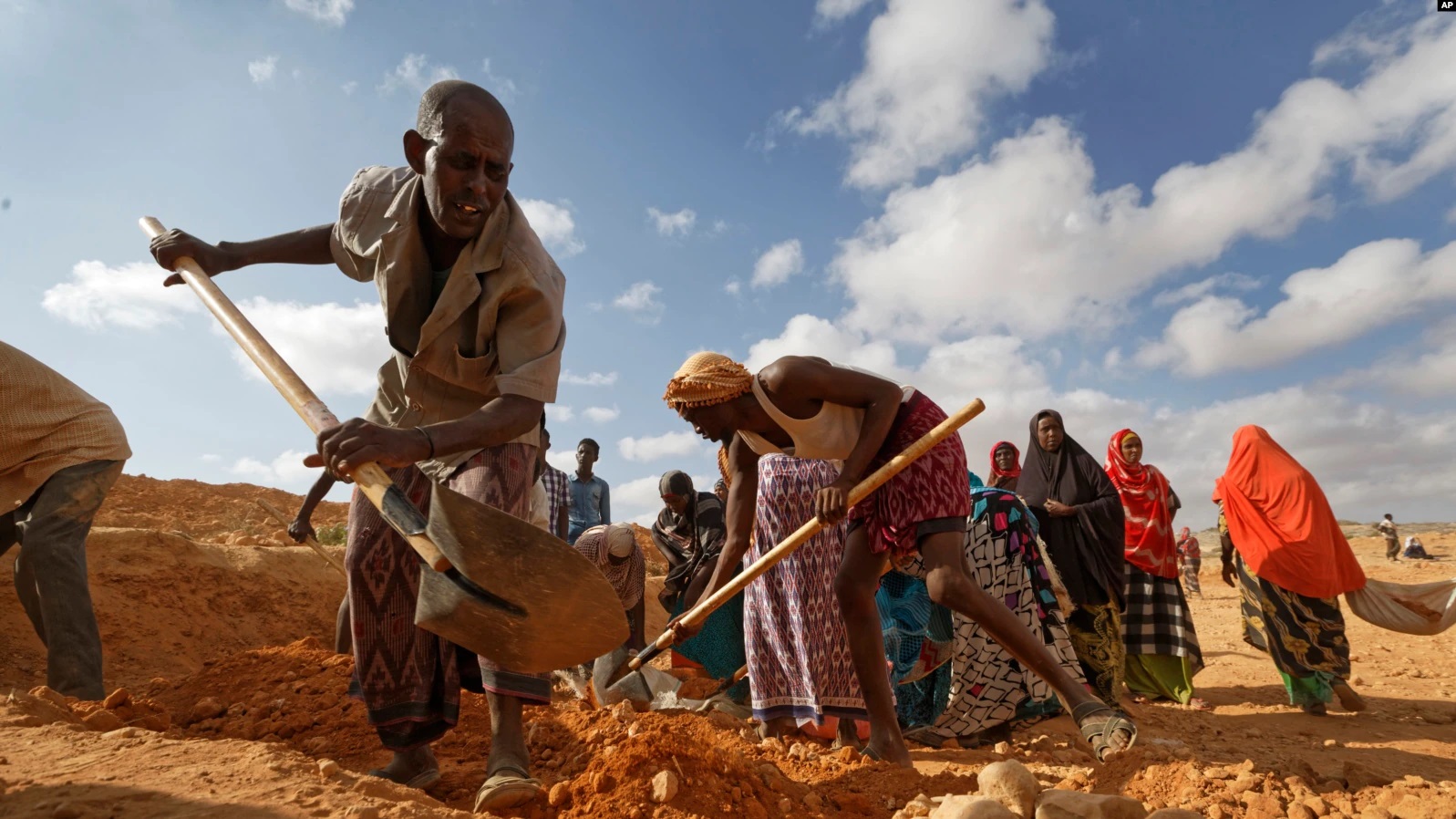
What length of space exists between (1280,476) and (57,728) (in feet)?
22.1

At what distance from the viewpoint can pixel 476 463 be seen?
237 cm

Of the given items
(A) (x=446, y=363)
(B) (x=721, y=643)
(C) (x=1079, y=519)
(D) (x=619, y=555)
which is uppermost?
(A) (x=446, y=363)

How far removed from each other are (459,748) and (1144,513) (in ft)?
17.6

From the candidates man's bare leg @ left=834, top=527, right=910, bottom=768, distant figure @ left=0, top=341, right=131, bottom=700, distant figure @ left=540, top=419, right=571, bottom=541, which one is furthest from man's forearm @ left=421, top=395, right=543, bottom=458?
distant figure @ left=540, top=419, right=571, bottom=541

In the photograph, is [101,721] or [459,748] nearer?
[101,721]

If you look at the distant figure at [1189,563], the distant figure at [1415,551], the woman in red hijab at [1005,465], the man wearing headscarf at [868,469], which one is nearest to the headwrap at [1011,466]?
the woman in red hijab at [1005,465]

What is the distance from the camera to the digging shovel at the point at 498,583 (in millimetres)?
1844

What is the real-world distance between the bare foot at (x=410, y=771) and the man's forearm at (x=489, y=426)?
98 cm

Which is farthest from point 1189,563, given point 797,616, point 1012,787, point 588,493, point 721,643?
point 1012,787

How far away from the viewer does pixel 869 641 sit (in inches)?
127

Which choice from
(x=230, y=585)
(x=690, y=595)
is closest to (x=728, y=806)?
(x=690, y=595)

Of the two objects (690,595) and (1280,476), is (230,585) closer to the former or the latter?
(690,595)

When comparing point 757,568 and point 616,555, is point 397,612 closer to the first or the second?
point 757,568

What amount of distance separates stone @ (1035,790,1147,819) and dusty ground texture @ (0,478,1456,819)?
339mm
